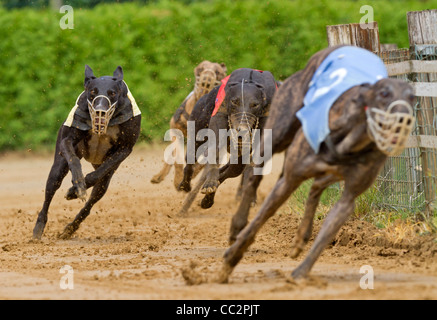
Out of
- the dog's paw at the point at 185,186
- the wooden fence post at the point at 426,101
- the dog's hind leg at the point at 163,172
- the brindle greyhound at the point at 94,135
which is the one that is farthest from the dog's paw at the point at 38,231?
the wooden fence post at the point at 426,101

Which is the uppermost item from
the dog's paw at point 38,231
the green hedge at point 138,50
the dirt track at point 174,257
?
the green hedge at point 138,50

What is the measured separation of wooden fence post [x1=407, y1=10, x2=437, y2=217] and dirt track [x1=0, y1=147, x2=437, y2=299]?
0.60 metres

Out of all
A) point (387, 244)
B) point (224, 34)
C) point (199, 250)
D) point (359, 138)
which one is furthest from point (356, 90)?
point (224, 34)

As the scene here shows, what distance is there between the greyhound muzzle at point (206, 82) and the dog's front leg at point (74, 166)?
232 cm

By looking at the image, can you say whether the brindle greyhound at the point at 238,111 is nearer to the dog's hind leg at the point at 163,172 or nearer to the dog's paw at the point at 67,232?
the dog's paw at the point at 67,232

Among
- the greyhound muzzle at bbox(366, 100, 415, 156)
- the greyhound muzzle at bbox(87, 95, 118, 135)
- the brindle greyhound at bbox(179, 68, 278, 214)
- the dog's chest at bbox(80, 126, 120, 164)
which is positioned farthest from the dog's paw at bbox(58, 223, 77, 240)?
the greyhound muzzle at bbox(366, 100, 415, 156)

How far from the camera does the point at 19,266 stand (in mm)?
6238

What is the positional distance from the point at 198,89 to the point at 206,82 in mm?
212

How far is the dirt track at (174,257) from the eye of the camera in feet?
15.5

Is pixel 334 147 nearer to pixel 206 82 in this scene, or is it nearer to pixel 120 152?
pixel 120 152

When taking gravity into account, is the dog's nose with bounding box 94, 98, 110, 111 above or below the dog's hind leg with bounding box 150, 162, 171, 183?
above

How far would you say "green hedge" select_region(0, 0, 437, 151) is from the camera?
48.4 ft

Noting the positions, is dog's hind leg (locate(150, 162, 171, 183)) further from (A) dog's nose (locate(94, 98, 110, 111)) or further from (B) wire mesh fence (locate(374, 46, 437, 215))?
(B) wire mesh fence (locate(374, 46, 437, 215))
